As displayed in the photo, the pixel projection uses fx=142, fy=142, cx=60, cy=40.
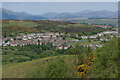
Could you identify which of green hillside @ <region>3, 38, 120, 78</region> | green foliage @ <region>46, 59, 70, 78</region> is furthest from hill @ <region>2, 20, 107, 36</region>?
green foliage @ <region>46, 59, 70, 78</region>

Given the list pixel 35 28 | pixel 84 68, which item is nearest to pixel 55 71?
pixel 84 68

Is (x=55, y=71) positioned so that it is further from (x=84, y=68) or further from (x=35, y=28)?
(x=35, y=28)

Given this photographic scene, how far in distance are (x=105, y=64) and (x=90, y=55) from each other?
41.9ft

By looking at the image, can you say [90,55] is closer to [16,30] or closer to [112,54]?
[112,54]

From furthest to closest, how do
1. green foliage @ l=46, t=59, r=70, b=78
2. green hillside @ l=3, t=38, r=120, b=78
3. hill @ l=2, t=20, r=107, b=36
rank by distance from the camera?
hill @ l=2, t=20, r=107, b=36 → green foliage @ l=46, t=59, r=70, b=78 → green hillside @ l=3, t=38, r=120, b=78

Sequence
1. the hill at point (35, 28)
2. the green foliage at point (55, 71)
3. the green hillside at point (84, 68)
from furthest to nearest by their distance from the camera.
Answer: the hill at point (35, 28) < the green foliage at point (55, 71) < the green hillside at point (84, 68)

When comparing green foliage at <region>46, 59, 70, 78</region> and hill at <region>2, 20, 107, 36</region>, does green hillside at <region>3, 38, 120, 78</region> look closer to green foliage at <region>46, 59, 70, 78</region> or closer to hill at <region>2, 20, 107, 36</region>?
green foliage at <region>46, 59, 70, 78</region>

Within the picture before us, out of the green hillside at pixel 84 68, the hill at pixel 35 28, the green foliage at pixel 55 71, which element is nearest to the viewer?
the green hillside at pixel 84 68

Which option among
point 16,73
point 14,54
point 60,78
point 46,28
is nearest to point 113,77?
point 60,78

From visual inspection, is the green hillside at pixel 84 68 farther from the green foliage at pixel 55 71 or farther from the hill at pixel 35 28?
the hill at pixel 35 28

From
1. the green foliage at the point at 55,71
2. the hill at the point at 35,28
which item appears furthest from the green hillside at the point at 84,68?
the hill at the point at 35,28

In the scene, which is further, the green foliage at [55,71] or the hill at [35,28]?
the hill at [35,28]

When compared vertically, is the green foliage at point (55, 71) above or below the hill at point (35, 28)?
below

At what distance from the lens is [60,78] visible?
1609cm
